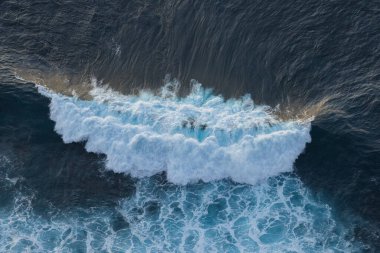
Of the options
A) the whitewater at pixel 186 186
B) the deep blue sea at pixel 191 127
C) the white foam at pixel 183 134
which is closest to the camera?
the whitewater at pixel 186 186

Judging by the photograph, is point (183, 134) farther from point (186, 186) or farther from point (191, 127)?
point (186, 186)

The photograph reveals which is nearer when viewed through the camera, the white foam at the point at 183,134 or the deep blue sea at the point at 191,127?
the deep blue sea at the point at 191,127

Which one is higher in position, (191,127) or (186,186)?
(191,127)

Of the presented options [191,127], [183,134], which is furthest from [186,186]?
[191,127]

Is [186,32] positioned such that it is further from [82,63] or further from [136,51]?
[82,63]

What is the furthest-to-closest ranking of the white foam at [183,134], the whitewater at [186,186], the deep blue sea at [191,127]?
the white foam at [183,134] → the deep blue sea at [191,127] → the whitewater at [186,186]

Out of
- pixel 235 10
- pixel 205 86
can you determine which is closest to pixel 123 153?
pixel 205 86
